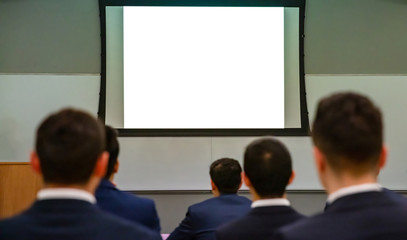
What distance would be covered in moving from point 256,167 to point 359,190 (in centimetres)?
50

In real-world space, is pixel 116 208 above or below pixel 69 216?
below

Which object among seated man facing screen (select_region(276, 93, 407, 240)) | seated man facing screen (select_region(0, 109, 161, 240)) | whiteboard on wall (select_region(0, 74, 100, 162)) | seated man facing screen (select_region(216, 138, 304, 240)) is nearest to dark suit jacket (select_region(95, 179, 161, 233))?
seated man facing screen (select_region(216, 138, 304, 240))

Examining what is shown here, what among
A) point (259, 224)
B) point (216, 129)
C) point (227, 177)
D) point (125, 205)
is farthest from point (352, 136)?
point (216, 129)

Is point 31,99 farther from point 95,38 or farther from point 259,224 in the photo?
point 259,224

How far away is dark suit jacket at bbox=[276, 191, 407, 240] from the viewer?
2.95 feet

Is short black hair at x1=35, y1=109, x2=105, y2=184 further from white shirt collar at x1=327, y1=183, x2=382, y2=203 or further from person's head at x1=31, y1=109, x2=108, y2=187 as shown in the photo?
white shirt collar at x1=327, y1=183, x2=382, y2=203

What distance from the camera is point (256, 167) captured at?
4.68 ft

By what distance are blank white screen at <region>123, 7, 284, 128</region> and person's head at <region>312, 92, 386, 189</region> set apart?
3037mm

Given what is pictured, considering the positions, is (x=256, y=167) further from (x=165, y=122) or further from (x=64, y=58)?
(x=64, y=58)

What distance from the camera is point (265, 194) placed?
1.39 metres

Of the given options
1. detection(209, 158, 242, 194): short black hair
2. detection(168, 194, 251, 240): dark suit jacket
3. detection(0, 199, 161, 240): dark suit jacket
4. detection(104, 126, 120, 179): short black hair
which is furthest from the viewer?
detection(209, 158, 242, 194): short black hair

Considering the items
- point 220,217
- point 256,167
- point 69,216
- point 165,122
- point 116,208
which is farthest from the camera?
point 165,122

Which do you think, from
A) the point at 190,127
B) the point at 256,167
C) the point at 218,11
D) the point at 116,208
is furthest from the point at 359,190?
the point at 218,11

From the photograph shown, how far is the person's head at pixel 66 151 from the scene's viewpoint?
0.96 meters
